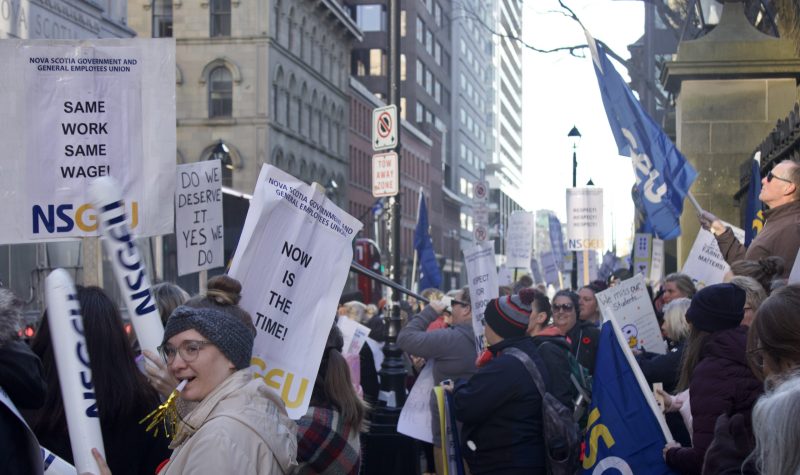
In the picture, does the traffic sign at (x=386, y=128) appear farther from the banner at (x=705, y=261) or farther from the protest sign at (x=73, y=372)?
the protest sign at (x=73, y=372)

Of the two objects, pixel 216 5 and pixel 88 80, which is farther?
pixel 216 5

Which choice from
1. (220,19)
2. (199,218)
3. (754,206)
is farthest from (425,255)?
(220,19)

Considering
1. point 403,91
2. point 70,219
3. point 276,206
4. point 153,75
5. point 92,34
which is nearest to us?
point 276,206

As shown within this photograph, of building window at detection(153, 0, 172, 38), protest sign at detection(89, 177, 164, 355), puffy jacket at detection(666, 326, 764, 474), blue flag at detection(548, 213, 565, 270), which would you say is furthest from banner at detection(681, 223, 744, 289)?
building window at detection(153, 0, 172, 38)

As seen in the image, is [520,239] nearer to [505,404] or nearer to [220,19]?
[505,404]

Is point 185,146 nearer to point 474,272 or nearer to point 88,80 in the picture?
point 474,272

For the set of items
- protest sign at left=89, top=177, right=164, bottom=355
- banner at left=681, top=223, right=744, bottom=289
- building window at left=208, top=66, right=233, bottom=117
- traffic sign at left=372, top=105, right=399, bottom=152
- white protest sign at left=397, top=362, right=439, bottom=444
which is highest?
building window at left=208, top=66, right=233, bottom=117

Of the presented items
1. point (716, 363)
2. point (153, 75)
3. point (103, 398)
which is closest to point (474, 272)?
point (153, 75)

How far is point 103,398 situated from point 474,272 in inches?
249

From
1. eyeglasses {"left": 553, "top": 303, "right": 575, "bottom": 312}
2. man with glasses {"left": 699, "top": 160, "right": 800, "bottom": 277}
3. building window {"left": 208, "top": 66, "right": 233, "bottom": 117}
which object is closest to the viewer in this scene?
man with glasses {"left": 699, "top": 160, "right": 800, "bottom": 277}

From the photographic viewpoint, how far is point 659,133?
10750 mm

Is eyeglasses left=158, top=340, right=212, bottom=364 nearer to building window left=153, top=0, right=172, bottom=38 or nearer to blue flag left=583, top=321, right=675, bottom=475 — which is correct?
blue flag left=583, top=321, right=675, bottom=475

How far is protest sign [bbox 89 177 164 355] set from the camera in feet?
13.8

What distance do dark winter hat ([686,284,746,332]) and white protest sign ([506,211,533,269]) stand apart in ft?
66.3
